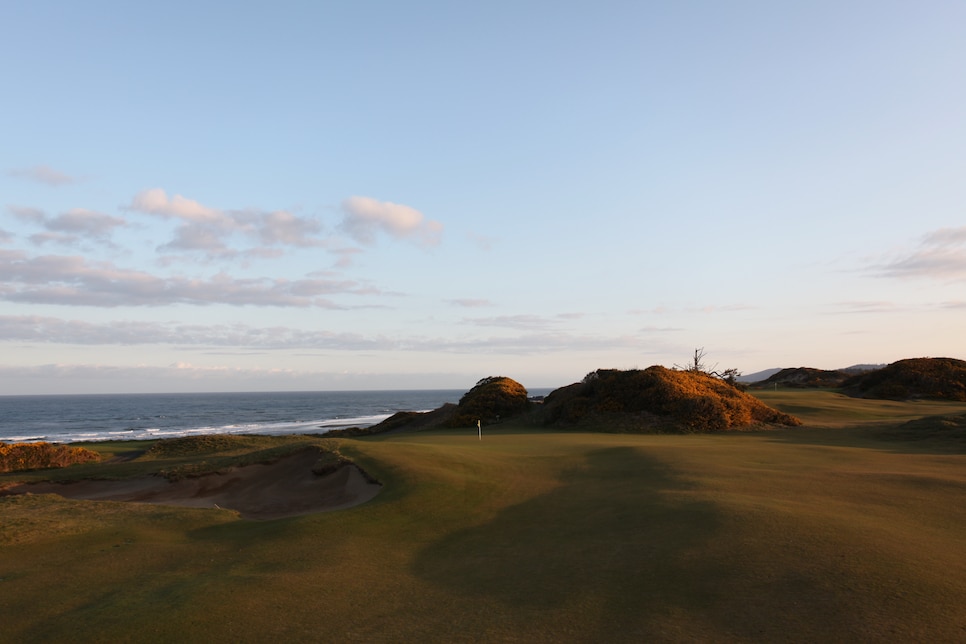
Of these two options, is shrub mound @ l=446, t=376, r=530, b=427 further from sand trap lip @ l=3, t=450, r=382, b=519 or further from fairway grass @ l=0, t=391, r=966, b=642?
fairway grass @ l=0, t=391, r=966, b=642

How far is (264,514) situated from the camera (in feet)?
48.1

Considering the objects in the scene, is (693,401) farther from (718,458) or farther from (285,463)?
(285,463)

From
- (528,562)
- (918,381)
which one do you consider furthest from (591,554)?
(918,381)

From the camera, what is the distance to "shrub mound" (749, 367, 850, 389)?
62338mm

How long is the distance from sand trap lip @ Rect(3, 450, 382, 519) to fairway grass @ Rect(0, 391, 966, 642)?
127cm

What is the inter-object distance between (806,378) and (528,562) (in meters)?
71.6

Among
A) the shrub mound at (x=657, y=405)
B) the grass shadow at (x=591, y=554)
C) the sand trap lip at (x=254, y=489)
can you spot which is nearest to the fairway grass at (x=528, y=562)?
the grass shadow at (x=591, y=554)

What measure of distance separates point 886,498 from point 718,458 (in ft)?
19.9

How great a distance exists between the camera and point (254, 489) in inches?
690

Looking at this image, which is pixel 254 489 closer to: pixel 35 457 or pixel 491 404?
pixel 35 457

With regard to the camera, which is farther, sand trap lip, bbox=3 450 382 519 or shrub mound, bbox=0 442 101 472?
shrub mound, bbox=0 442 101 472

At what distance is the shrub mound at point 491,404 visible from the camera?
38.9m

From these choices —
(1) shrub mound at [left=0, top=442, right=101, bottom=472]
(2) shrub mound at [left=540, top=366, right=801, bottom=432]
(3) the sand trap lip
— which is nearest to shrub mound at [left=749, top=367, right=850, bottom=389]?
(2) shrub mound at [left=540, top=366, right=801, bottom=432]

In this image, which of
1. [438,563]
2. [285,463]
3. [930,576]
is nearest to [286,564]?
[438,563]
